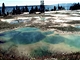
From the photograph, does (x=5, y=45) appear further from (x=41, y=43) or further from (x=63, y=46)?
(x=63, y=46)

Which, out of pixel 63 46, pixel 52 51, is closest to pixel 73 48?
pixel 63 46

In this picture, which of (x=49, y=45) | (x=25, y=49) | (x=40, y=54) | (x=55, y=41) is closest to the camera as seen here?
(x=40, y=54)

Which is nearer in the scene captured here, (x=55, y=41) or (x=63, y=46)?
(x=63, y=46)

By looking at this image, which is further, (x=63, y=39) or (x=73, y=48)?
(x=63, y=39)

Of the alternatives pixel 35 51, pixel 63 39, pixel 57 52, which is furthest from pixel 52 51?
pixel 63 39

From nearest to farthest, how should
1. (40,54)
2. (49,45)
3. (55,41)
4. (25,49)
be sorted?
(40,54) < (25,49) < (49,45) < (55,41)

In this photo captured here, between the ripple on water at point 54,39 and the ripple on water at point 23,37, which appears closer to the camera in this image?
the ripple on water at point 54,39

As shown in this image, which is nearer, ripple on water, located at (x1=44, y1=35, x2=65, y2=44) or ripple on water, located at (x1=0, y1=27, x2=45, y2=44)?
ripple on water, located at (x1=44, y1=35, x2=65, y2=44)

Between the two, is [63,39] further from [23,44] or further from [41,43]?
[23,44]

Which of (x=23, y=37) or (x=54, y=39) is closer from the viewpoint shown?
(x=54, y=39)
